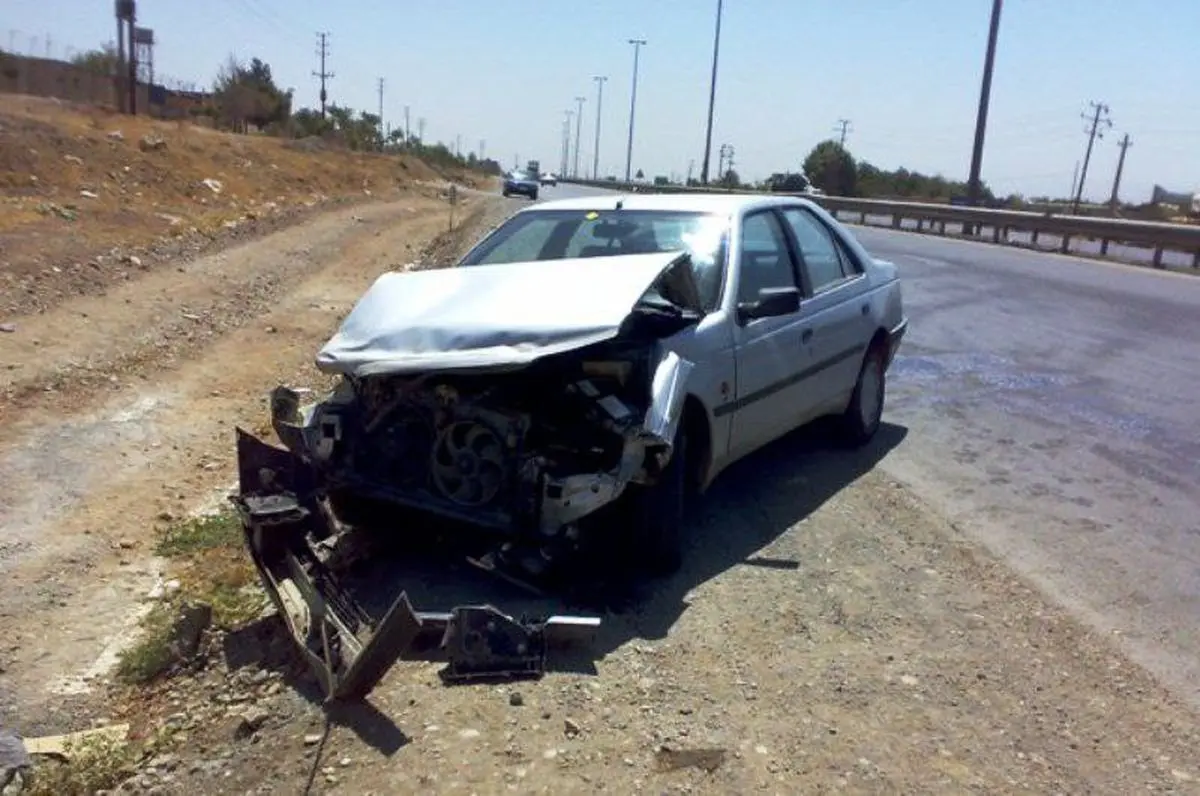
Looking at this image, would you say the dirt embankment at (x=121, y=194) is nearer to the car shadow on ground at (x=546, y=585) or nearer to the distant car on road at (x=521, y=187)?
the car shadow on ground at (x=546, y=585)

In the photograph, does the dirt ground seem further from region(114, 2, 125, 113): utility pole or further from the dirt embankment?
region(114, 2, 125, 113): utility pole

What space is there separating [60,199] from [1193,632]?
65.1 ft

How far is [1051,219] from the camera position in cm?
2736

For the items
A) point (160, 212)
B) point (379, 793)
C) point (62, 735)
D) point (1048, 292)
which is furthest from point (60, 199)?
point (379, 793)

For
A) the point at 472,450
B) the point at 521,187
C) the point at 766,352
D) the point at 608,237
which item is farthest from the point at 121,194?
the point at 521,187

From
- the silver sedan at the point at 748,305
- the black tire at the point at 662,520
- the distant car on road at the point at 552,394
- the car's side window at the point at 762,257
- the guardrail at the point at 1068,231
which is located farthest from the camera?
the guardrail at the point at 1068,231

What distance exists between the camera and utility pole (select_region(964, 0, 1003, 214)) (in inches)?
1452

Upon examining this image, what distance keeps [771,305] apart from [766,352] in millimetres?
309

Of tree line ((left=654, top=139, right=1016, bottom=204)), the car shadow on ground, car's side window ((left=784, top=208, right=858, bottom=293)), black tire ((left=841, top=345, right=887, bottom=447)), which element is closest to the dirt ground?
the car shadow on ground

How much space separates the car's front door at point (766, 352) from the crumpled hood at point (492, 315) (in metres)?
0.60

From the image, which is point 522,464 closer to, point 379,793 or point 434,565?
point 434,565

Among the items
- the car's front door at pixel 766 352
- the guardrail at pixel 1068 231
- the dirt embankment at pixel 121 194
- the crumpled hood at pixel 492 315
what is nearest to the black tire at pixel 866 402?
the car's front door at pixel 766 352

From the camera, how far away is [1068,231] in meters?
26.5

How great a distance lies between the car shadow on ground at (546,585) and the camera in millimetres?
3953
